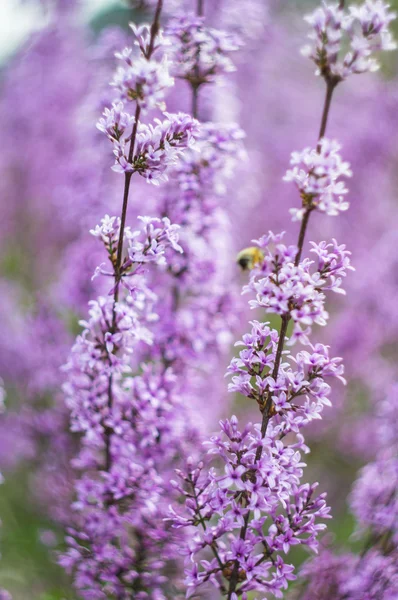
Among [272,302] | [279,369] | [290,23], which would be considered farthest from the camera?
[290,23]

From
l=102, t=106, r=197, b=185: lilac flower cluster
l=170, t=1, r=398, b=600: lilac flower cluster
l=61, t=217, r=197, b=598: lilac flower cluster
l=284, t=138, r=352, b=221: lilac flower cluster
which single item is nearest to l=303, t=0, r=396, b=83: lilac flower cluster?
l=170, t=1, r=398, b=600: lilac flower cluster

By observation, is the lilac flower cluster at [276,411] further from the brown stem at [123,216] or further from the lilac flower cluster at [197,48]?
the lilac flower cluster at [197,48]

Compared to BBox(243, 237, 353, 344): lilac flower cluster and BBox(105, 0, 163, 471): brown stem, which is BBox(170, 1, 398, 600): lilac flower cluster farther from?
BBox(105, 0, 163, 471): brown stem

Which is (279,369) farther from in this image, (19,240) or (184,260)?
(19,240)

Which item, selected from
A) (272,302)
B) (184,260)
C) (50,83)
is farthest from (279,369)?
(50,83)

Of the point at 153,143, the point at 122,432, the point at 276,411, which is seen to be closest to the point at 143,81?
the point at 153,143
